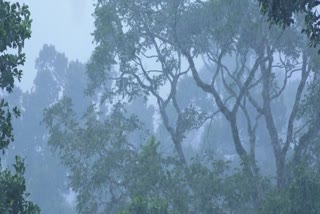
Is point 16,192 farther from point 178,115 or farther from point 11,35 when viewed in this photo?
point 178,115

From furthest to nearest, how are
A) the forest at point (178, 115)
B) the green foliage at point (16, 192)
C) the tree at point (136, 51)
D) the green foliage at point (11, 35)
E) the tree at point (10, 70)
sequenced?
the tree at point (136, 51) < the forest at point (178, 115) < the green foliage at point (11, 35) < the tree at point (10, 70) < the green foliage at point (16, 192)

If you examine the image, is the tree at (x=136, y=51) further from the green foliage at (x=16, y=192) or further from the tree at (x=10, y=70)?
the green foliage at (x=16, y=192)

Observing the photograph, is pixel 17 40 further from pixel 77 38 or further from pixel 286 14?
pixel 77 38

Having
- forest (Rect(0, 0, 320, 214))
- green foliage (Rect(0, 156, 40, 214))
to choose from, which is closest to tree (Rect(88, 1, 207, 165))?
forest (Rect(0, 0, 320, 214))

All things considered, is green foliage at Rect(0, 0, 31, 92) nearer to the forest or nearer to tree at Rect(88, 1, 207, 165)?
the forest

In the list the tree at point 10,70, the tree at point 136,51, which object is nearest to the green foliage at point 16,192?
the tree at point 10,70

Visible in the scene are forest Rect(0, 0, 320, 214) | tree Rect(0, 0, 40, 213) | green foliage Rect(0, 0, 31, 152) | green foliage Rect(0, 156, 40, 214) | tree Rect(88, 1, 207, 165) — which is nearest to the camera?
green foliage Rect(0, 156, 40, 214)

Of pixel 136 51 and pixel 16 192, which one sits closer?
pixel 16 192

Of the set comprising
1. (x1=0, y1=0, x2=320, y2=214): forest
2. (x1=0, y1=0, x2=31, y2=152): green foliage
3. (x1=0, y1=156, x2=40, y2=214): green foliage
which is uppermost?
(x1=0, y1=0, x2=320, y2=214): forest

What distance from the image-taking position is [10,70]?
9.95m

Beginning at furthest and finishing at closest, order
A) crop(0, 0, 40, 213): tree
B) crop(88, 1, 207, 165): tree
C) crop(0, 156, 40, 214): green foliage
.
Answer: crop(88, 1, 207, 165): tree → crop(0, 0, 40, 213): tree → crop(0, 156, 40, 214): green foliage

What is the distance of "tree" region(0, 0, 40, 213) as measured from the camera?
9.10m

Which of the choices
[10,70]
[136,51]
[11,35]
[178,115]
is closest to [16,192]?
[10,70]

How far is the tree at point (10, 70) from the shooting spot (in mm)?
9102
